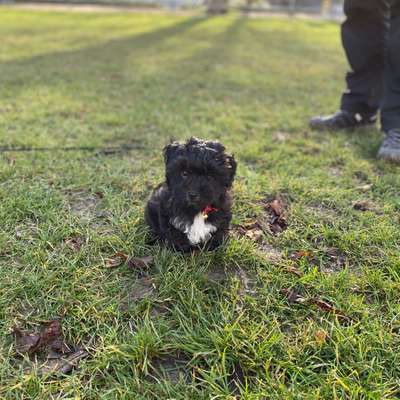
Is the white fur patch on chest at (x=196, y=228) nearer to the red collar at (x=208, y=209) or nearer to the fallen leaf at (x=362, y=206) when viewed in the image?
the red collar at (x=208, y=209)

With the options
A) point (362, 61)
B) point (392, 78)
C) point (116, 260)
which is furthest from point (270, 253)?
point (362, 61)

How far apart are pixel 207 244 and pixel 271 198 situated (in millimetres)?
1090

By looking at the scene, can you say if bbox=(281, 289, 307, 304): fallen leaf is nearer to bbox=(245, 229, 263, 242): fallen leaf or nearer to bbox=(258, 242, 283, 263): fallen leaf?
bbox=(258, 242, 283, 263): fallen leaf

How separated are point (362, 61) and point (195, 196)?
3.69 meters

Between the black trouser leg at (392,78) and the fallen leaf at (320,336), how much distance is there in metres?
3.12

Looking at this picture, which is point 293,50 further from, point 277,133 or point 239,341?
point 239,341

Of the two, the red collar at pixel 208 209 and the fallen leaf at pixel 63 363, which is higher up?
the red collar at pixel 208 209

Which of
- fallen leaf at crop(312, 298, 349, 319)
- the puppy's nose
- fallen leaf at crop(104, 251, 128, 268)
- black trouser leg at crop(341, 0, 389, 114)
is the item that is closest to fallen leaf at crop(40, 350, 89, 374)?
fallen leaf at crop(104, 251, 128, 268)

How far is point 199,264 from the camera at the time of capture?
2.64 m

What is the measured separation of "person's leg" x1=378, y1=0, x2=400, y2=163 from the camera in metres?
4.24

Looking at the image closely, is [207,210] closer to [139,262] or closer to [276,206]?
[139,262]

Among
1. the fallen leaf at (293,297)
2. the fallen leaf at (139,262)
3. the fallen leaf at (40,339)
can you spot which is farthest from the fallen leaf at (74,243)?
the fallen leaf at (293,297)

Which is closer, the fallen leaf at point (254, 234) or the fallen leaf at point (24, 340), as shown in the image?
the fallen leaf at point (24, 340)

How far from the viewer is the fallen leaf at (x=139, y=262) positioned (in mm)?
2646
